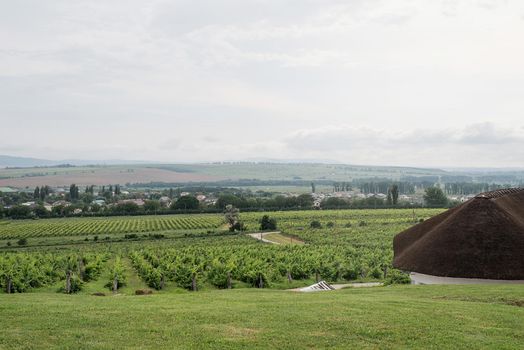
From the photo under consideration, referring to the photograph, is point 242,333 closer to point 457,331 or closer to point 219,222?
point 457,331

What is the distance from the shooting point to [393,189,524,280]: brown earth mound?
74.6 ft

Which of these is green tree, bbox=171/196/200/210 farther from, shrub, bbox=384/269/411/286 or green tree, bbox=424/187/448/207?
shrub, bbox=384/269/411/286

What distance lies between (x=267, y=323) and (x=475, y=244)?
1519cm

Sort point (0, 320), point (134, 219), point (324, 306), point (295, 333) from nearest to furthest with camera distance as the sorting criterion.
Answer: point (295, 333)
point (0, 320)
point (324, 306)
point (134, 219)

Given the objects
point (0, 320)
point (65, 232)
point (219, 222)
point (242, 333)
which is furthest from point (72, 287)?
point (219, 222)

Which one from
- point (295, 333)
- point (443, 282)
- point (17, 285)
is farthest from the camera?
point (17, 285)

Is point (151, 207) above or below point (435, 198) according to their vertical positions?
below

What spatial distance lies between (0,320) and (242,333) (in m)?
6.31

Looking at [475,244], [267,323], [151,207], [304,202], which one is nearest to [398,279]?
[475,244]

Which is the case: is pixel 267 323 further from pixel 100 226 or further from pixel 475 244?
pixel 100 226

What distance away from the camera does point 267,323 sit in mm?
12406

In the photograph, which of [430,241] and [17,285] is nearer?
[430,241]

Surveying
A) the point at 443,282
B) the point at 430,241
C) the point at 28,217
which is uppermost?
the point at 430,241

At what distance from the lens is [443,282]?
2378cm
